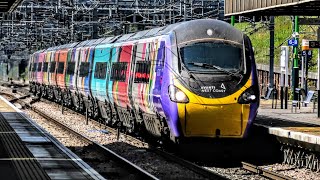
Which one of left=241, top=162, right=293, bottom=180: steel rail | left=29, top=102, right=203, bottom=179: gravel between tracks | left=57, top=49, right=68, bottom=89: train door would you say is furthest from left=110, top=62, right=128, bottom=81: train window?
left=57, top=49, right=68, bottom=89: train door

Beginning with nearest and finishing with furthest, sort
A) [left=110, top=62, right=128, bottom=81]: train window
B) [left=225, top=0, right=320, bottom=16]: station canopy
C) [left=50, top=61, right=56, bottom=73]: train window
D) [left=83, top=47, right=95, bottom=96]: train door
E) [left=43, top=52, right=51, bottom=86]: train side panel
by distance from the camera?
[left=225, top=0, right=320, bottom=16]: station canopy, [left=110, top=62, right=128, bottom=81]: train window, [left=83, top=47, right=95, bottom=96]: train door, [left=50, top=61, right=56, bottom=73]: train window, [left=43, top=52, right=51, bottom=86]: train side panel

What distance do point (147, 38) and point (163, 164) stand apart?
4.75m

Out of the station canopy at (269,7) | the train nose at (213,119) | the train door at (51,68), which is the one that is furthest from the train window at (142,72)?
the train door at (51,68)

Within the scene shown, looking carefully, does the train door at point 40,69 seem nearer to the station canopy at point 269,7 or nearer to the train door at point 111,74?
the train door at point 111,74

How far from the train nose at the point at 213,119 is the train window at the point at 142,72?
3.26m

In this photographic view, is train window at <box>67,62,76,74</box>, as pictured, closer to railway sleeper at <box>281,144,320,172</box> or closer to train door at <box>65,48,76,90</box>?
train door at <box>65,48,76,90</box>

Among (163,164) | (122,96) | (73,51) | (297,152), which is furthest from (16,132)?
(73,51)

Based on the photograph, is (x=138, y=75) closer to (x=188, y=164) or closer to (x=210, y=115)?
(x=210, y=115)

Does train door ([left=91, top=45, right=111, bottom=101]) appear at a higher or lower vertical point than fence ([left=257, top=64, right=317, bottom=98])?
higher

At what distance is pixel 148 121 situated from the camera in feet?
68.8

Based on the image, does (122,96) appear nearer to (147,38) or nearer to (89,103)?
(147,38)

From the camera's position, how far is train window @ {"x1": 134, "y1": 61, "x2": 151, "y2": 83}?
68.4ft

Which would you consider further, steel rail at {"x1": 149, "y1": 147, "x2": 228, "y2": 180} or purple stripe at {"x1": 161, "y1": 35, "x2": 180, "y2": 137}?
purple stripe at {"x1": 161, "y1": 35, "x2": 180, "y2": 137}

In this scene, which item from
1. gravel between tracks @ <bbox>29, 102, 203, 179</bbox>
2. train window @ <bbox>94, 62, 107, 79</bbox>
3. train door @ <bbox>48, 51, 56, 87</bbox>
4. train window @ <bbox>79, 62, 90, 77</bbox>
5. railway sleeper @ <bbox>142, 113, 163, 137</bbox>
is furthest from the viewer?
train door @ <bbox>48, 51, 56, 87</bbox>
